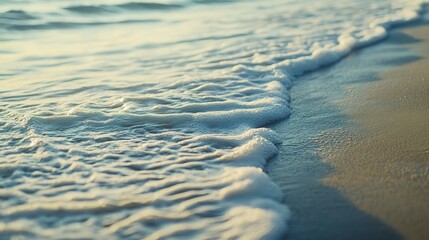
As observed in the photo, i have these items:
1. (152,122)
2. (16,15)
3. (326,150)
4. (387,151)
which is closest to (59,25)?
(16,15)

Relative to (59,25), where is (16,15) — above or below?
above

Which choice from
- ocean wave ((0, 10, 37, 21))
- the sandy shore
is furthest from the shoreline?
ocean wave ((0, 10, 37, 21))

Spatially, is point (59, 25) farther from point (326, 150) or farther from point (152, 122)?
point (326, 150)

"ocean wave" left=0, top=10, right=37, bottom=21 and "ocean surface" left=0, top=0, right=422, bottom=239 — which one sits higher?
"ocean wave" left=0, top=10, right=37, bottom=21

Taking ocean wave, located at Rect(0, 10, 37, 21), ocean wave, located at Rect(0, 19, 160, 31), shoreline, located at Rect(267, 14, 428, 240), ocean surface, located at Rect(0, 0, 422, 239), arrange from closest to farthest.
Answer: shoreline, located at Rect(267, 14, 428, 240)
ocean surface, located at Rect(0, 0, 422, 239)
ocean wave, located at Rect(0, 19, 160, 31)
ocean wave, located at Rect(0, 10, 37, 21)

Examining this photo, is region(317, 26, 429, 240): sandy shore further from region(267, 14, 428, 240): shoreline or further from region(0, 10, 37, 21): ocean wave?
region(0, 10, 37, 21): ocean wave
